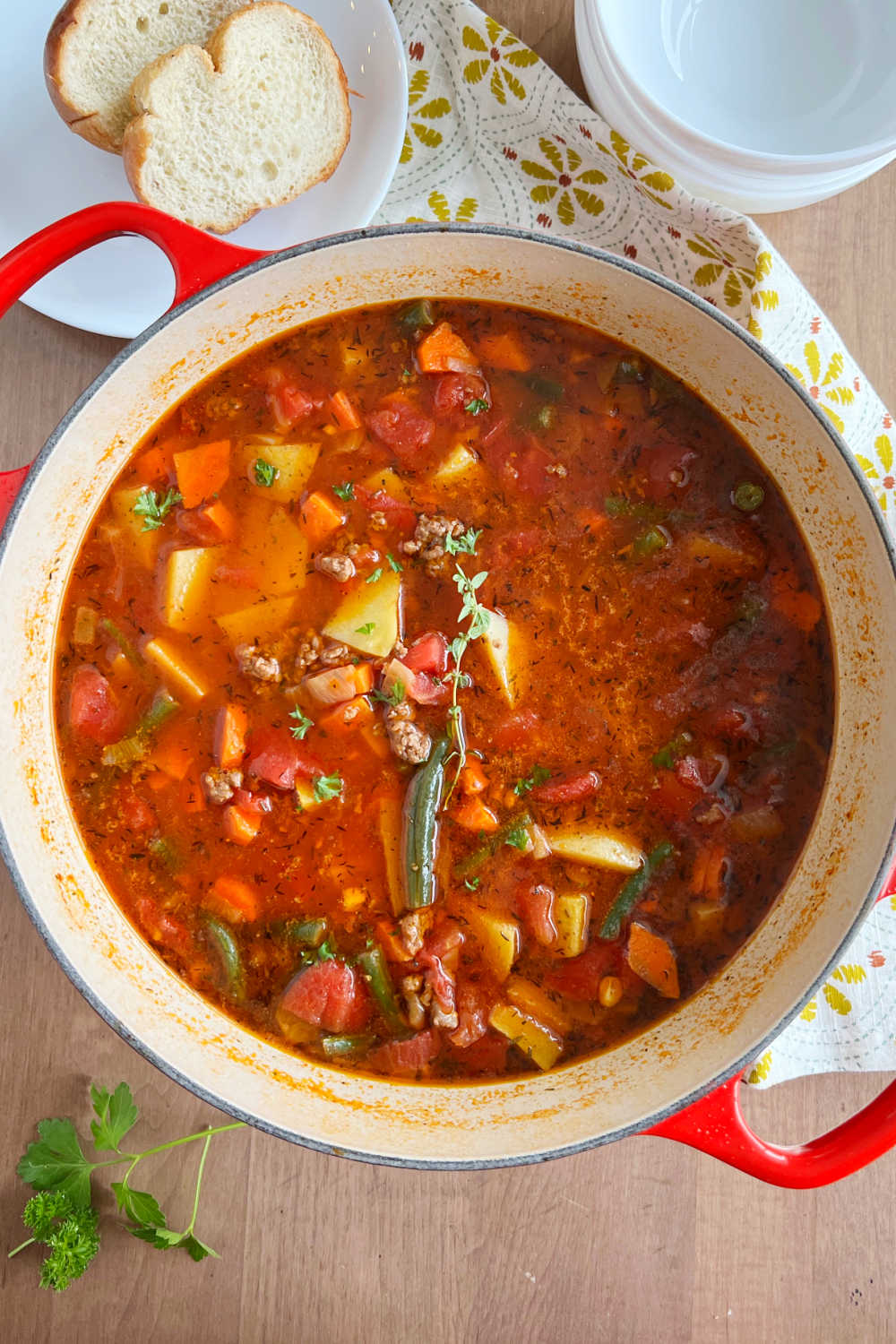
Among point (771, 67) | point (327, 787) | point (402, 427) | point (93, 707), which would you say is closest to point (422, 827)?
point (327, 787)

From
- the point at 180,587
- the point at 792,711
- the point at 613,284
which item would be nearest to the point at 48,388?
the point at 180,587

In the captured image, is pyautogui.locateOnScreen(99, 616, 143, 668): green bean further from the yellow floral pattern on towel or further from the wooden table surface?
the yellow floral pattern on towel

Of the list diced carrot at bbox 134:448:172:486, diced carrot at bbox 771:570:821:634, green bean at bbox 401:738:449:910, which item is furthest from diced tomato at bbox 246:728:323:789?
diced carrot at bbox 771:570:821:634

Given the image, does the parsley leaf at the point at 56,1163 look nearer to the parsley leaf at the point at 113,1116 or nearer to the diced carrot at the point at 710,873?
the parsley leaf at the point at 113,1116

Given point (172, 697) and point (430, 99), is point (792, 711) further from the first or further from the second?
point (430, 99)

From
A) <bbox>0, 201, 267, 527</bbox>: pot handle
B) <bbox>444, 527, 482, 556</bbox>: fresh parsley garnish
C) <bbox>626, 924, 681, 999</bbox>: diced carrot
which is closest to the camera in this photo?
<bbox>0, 201, 267, 527</bbox>: pot handle

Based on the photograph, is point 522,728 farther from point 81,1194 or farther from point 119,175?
point 119,175
